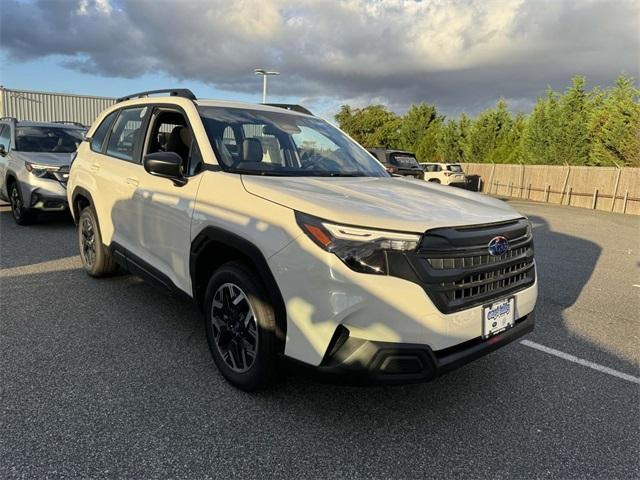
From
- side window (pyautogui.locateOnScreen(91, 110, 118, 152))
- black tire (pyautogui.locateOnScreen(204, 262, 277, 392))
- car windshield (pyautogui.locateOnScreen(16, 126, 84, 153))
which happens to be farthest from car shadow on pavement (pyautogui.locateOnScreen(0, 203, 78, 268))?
black tire (pyautogui.locateOnScreen(204, 262, 277, 392))

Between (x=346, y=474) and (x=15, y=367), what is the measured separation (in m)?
2.38

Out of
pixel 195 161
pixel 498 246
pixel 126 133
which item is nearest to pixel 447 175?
pixel 126 133

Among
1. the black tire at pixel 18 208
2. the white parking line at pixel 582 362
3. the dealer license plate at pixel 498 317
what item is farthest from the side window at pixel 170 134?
the black tire at pixel 18 208

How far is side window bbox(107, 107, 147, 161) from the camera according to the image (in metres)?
4.33

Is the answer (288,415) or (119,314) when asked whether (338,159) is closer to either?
(288,415)

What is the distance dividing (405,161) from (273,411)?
1593 cm

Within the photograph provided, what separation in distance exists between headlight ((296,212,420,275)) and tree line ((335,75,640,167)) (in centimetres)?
2474

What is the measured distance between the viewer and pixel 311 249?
2385mm

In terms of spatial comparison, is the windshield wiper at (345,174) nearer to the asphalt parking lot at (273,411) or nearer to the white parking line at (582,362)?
the asphalt parking lot at (273,411)

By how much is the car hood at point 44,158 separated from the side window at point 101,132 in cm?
341

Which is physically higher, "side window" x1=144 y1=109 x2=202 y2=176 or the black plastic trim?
"side window" x1=144 y1=109 x2=202 y2=176

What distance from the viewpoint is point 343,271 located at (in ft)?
7.57

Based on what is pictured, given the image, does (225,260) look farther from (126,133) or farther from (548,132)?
(548,132)

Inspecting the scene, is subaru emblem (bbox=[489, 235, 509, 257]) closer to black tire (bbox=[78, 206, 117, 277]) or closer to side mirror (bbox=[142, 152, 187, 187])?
side mirror (bbox=[142, 152, 187, 187])
